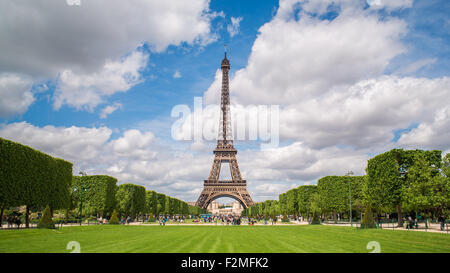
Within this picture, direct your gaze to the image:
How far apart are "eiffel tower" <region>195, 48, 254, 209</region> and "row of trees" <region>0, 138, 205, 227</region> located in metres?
29.6

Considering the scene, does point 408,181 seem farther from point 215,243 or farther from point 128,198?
point 128,198

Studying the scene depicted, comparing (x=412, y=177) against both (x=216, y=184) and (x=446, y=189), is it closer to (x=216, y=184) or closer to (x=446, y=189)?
(x=446, y=189)

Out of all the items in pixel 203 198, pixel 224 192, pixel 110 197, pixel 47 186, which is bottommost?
pixel 203 198

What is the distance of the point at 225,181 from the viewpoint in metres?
89.2

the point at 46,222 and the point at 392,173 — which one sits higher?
the point at 392,173

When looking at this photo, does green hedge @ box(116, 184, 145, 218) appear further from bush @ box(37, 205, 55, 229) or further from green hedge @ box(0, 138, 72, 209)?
bush @ box(37, 205, 55, 229)

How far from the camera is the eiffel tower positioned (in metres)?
86.5

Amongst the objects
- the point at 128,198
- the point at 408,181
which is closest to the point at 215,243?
the point at 408,181

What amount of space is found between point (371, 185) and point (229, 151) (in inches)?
2098

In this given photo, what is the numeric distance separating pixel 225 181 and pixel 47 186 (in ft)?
192

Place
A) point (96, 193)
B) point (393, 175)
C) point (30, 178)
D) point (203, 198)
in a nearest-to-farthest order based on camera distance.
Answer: point (30, 178)
point (393, 175)
point (96, 193)
point (203, 198)

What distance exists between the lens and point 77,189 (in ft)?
174

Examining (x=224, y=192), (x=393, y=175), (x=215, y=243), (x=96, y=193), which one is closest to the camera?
(x=215, y=243)

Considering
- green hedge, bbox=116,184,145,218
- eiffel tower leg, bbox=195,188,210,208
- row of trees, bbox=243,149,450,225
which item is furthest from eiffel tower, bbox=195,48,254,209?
row of trees, bbox=243,149,450,225
